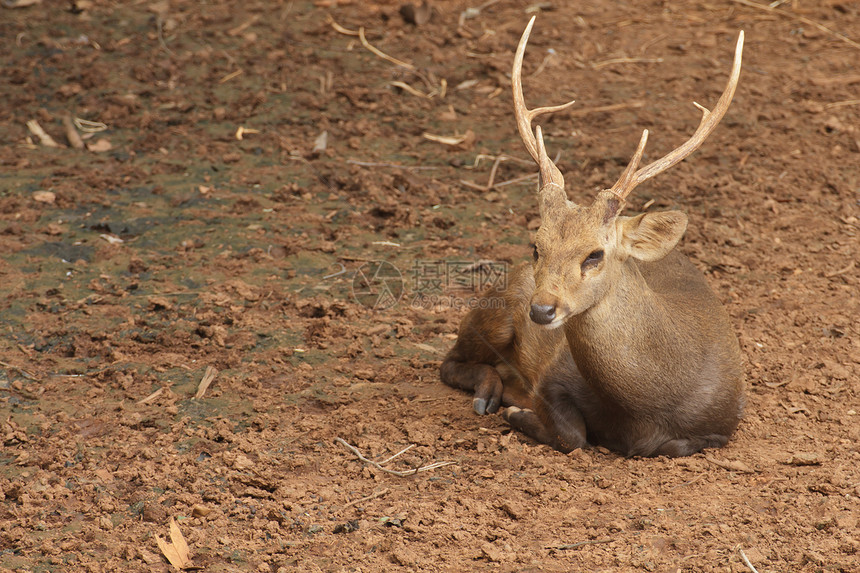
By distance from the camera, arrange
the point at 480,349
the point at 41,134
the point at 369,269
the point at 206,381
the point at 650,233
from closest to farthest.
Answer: the point at 650,233 → the point at 206,381 → the point at 480,349 → the point at 369,269 → the point at 41,134

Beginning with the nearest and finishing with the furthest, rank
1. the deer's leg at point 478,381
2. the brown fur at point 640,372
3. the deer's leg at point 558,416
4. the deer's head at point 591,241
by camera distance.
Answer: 1. the deer's head at point 591,241
2. the brown fur at point 640,372
3. the deer's leg at point 558,416
4. the deer's leg at point 478,381

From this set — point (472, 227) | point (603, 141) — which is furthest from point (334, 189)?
point (603, 141)

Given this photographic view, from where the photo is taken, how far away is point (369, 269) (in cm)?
591

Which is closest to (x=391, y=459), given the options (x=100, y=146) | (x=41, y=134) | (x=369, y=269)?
(x=369, y=269)

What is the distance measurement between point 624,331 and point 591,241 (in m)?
0.44

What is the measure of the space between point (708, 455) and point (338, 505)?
166 centimetres

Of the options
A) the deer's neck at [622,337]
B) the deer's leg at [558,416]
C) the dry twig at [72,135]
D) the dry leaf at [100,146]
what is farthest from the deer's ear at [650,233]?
the dry twig at [72,135]

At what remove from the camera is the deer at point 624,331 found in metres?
3.71

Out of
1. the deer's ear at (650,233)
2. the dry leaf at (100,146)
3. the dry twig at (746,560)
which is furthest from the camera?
the dry leaf at (100,146)

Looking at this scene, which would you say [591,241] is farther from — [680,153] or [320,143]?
[320,143]

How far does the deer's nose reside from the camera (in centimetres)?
358

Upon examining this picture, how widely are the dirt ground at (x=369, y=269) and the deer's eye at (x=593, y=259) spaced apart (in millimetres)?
945

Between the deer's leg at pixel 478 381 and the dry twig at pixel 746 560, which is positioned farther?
the deer's leg at pixel 478 381

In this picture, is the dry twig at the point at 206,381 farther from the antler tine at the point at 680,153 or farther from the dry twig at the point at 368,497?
the antler tine at the point at 680,153
